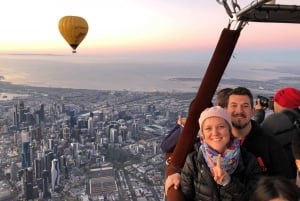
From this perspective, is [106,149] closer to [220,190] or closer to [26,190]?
[26,190]

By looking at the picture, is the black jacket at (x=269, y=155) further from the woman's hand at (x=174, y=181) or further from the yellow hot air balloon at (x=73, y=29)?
the yellow hot air balloon at (x=73, y=29)

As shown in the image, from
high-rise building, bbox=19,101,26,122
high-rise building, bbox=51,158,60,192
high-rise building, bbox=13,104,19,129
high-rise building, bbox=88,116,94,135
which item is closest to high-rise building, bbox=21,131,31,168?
high-rise building, bbox=51,158,60,192

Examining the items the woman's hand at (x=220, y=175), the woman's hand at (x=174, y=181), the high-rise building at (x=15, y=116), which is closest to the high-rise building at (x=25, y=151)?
the high-rise building at (x=15, y=116)

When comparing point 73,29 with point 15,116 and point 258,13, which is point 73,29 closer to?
point 258,13

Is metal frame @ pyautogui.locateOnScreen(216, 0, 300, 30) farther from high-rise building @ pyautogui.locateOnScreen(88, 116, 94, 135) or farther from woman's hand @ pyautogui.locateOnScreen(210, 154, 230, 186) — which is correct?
high-rise building @ pyautogui.locateOnScreen(88, 116, 94, 135)

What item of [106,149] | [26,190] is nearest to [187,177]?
[26,190]
